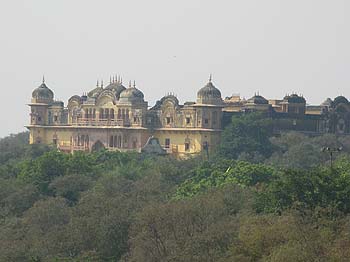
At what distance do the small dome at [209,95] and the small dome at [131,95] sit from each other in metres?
4.01

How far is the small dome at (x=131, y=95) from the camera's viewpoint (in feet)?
265

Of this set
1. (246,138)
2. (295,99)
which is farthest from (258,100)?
(246,138)

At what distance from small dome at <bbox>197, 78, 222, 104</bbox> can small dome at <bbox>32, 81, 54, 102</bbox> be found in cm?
1239

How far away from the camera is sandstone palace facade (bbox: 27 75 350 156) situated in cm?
7956

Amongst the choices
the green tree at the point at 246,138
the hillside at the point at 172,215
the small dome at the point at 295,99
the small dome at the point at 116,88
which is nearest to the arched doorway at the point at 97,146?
the small dome at the point at 116,88

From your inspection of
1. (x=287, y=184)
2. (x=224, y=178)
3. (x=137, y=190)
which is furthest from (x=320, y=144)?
(x=287, y=184)

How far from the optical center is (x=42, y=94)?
3420 inches

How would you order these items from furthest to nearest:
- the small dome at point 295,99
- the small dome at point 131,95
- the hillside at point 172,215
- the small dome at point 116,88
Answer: the small dome at point 295,99
the small dome at point 116,88
the small dome at point 131,95
the hillside at point 172,215

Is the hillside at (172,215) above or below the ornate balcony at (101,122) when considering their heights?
below

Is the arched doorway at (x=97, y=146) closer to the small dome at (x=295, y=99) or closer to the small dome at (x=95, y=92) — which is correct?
the small dome at (x=95, y=92)

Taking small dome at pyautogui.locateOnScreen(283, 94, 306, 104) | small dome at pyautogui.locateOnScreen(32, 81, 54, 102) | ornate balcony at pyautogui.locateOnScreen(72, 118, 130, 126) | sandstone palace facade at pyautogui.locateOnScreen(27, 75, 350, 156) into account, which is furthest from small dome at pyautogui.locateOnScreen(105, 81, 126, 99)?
small dome at pyautogui.locateOnScreen(283, 94, 306, 104)

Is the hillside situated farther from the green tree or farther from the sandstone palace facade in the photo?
the sandstone palace facade

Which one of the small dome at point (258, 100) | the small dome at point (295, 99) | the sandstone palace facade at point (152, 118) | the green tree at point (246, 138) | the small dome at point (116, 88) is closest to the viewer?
the green tree at point (246, 138)

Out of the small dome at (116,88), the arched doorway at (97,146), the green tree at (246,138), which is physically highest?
the small dome at (116,88)
